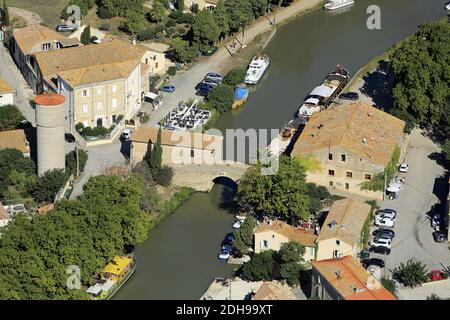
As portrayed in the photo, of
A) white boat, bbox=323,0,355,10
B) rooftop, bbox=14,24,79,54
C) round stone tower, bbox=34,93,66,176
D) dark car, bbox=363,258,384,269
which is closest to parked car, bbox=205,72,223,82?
rooftop, bbox=14,24,79,54

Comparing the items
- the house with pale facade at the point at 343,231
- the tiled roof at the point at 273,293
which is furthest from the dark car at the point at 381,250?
the tiled roof at the point at 273,293

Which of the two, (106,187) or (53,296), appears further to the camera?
(106,187)

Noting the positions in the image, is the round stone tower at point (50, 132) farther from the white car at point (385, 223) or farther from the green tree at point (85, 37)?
the green tree at point (85, 37)

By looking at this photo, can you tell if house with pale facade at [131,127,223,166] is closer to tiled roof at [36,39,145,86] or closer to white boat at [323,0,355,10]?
tiled roof at [36,39,145,86]

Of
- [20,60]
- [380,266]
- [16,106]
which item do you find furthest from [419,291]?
[20,60]

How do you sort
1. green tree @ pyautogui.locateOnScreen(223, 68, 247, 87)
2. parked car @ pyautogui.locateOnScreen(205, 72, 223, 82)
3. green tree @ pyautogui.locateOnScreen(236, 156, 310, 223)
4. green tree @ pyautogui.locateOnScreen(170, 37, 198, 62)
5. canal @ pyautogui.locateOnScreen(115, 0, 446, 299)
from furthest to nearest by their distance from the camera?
1. green tree @ pyautogui.locateOnScreen(170, 37, 198, 62)
2. parked car @ pyautogui.locateOnScreen(205, 72, 223, 82)
3. green tree @ pyautogui.locateOnScreen(223, 68, 247, 87)
4. green tree @ pyautogui.locateOnScreen(236, 156, 310, 223)
5. canal @ pyautogui.locateOnScreen(115, 0, 446, 299)

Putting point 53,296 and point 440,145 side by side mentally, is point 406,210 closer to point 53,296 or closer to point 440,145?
point 440,145

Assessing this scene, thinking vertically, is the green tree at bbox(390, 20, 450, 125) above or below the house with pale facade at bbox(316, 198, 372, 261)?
above
